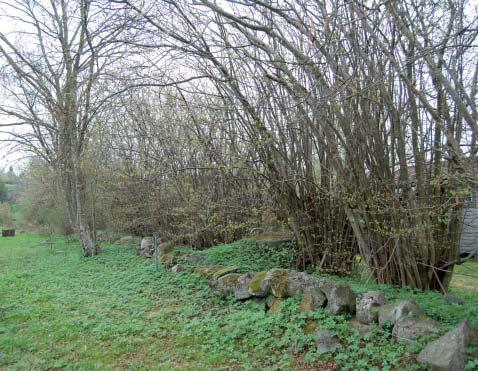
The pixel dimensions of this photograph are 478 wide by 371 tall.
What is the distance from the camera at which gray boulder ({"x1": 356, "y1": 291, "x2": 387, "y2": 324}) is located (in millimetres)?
3645

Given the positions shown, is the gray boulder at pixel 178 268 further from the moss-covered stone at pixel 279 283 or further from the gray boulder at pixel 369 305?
the gray boulder at pixel 369 305

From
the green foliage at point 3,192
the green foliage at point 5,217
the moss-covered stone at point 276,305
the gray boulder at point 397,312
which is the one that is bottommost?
the moss-covered stone at point 276,305

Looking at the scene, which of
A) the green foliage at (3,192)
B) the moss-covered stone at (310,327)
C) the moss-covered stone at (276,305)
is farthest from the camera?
the green foliage at (3,192)

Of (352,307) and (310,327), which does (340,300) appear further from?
(310,327)

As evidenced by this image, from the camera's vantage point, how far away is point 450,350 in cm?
277

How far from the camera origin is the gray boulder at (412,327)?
10.4 ft

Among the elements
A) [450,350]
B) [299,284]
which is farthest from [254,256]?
[450,350]

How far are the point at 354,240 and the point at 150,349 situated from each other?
3574 millimetres

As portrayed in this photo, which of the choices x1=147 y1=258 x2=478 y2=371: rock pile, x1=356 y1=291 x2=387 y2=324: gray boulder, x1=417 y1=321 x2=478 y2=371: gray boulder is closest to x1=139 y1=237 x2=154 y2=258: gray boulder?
x1=147 y1=258 x2=478 y2=371: rock pile

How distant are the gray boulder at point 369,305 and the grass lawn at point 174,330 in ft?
0.60

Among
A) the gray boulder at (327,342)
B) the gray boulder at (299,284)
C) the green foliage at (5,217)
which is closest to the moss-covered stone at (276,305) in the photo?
the gray boulder at (299,284)

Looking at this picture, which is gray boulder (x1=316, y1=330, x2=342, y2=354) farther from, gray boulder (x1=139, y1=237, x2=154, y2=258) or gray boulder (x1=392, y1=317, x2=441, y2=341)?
gray boulder (x1=139, y1=237, x2=154, y2=258)

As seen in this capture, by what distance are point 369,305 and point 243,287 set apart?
1838mm

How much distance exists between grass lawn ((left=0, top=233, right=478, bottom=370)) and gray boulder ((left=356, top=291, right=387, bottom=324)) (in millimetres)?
183
